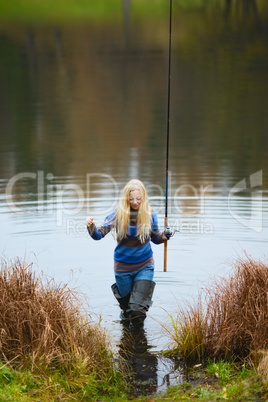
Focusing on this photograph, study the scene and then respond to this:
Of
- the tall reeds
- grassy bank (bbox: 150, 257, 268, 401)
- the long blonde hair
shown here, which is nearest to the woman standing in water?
the long blonde hair

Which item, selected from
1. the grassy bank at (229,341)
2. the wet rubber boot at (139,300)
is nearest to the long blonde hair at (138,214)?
the wet rubber boot at (139,300)

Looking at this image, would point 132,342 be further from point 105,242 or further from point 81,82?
point 81,82

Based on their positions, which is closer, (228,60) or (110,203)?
(110,203)

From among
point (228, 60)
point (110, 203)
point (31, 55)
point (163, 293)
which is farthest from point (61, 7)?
point (163, 293)

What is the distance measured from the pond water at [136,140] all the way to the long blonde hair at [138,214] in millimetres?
923

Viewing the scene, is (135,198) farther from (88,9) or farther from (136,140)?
(88,9)

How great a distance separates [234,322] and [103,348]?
1077mm

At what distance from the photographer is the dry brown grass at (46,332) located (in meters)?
5.52

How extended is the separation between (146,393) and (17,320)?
113 centimetres

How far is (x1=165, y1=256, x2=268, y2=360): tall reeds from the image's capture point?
586cm

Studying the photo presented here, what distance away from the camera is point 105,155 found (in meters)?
19.8

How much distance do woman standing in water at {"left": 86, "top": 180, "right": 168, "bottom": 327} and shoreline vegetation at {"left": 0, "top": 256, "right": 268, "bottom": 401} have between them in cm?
117

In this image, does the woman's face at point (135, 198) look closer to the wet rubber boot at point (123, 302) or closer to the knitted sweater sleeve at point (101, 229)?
the knitted sweater sleeve at point (101, 229)

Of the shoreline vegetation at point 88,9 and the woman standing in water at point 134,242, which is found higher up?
the shoreline vegetation at point 88,9
